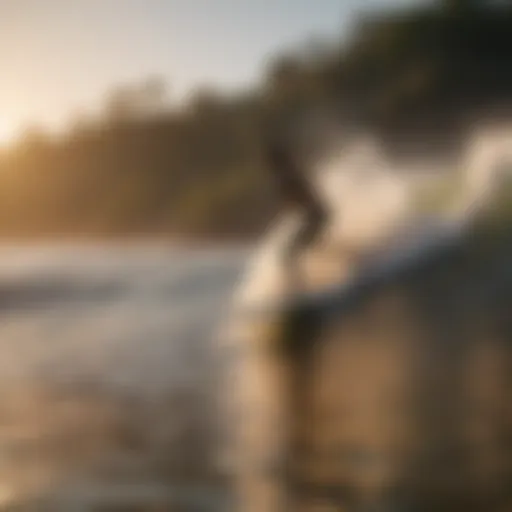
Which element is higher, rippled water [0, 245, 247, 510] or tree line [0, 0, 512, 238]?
tree line [0, 0, 512, 238]

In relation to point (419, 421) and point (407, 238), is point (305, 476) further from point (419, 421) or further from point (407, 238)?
point (407, 238)

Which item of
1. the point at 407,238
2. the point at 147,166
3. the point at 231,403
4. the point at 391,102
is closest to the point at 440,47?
the point at 391,102

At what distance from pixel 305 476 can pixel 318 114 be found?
428 mm

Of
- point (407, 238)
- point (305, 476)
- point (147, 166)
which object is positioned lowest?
point (305, 476)

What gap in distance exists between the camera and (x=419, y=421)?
1.08 metres

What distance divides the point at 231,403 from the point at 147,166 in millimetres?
302

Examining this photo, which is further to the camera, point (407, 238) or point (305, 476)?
point (407, 238)

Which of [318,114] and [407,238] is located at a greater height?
[318,114]

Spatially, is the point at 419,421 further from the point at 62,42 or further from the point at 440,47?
the point at 62,42

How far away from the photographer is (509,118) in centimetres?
117

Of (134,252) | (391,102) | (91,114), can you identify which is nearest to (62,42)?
A: (91,114)

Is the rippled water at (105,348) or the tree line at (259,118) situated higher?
the tree line at (259,118)

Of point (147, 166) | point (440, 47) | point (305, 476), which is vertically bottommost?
point (305, 476)

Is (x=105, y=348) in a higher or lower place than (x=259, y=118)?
lower
